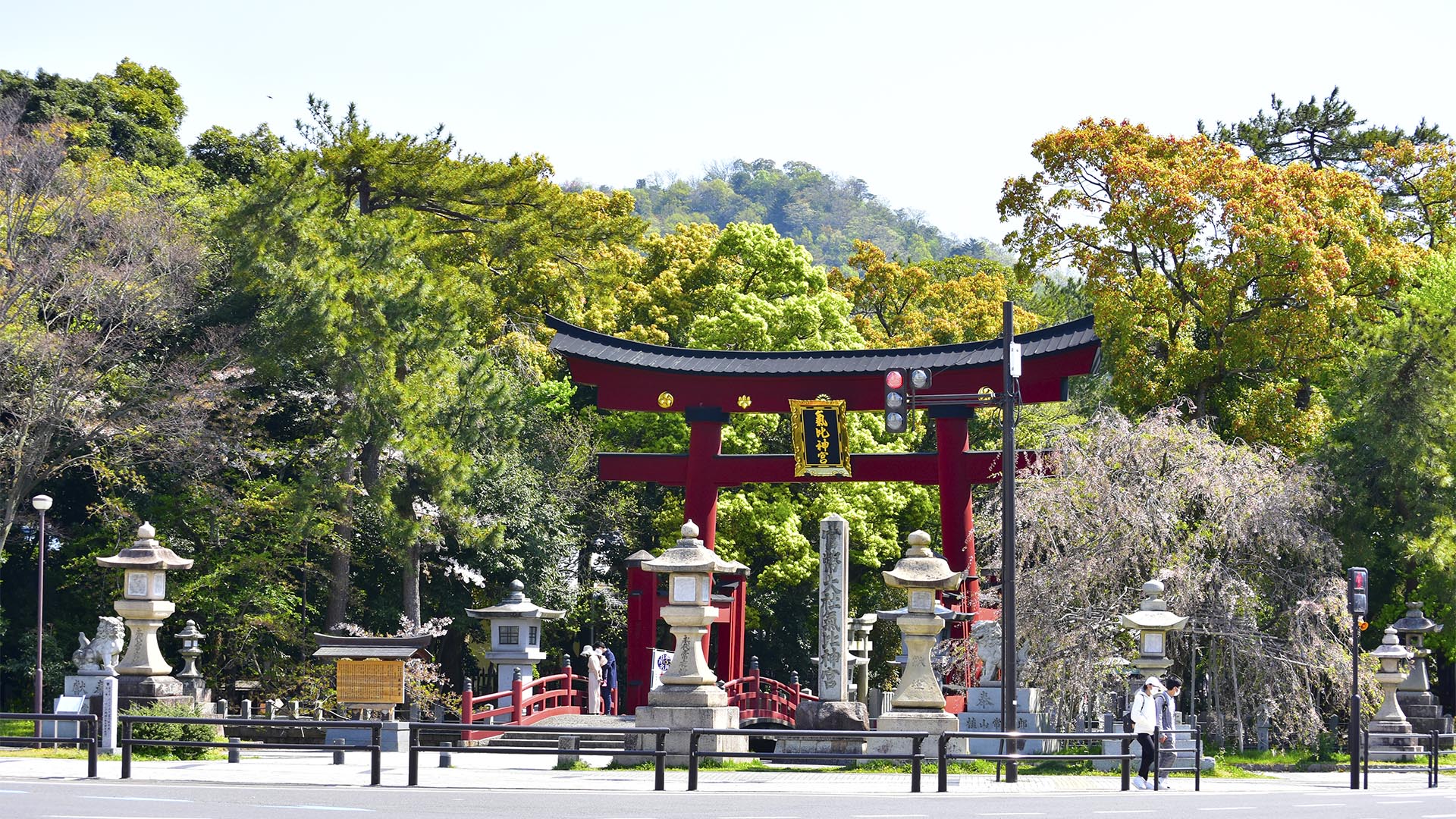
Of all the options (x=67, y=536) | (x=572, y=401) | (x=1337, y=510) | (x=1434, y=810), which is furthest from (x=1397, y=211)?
(x=67, y=536)

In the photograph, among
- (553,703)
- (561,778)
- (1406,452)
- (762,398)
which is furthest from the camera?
(553,703)

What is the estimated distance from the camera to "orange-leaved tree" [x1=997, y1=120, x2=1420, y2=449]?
3600 centimetres

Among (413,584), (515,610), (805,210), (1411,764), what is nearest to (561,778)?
(515,610)

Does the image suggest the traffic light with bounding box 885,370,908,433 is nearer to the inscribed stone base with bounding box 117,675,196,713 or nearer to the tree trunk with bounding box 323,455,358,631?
the inscribed stone base with bounding box 117,675,196,713

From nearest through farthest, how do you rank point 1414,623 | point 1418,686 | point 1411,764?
point 1411,764, point 1414,623, point 1418,686

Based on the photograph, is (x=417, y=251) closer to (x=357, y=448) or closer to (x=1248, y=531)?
(x=357, y=448)

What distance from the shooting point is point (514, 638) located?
3259cm

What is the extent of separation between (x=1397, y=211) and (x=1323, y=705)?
55.8ft

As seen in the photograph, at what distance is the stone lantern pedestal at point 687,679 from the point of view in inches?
958

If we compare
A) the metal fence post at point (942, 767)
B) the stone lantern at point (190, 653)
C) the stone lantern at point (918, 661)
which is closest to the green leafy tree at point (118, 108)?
the stone lantern at point (190, 653)

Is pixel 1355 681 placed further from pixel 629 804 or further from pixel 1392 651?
pixel 629 804

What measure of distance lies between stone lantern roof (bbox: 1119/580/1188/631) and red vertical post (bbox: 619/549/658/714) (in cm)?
1028

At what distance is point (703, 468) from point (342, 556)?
1015cm

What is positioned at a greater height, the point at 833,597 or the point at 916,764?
the point at 833,597
